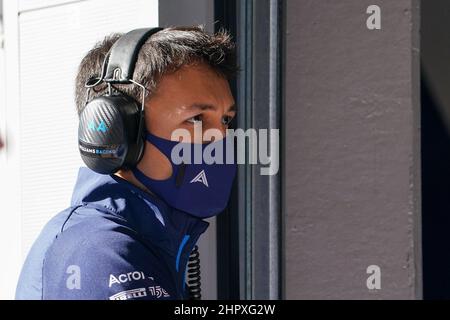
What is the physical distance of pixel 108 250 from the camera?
7.20ft

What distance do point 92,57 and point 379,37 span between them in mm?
1838

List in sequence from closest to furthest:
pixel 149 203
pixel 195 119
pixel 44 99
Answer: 1. pixel 149 203
2. pixel 195 119
3. pixel 44 99

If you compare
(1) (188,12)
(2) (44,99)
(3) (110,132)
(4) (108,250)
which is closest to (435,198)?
(1) (188,12)

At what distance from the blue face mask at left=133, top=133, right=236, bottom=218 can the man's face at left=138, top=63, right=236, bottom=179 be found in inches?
0.7

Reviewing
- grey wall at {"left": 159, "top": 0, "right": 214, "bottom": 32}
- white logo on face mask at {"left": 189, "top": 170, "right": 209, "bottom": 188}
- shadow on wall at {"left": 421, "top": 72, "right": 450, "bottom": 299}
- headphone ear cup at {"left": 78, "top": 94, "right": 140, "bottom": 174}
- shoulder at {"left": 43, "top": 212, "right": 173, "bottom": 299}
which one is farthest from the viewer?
shadow on wall at {"left": 421, "top": 72, "right": 450, "bottom": 299}

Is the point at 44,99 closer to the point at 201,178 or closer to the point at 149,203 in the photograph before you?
the point at 201,178

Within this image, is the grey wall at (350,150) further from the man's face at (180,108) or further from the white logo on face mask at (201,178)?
the man's face at (180,108)

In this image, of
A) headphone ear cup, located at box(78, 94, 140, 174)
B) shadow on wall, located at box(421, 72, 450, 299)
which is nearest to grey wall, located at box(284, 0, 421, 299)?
shadow on wall, located at box(421, 72, 450, 299)

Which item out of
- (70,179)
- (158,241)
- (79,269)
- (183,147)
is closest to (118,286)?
(79,269)

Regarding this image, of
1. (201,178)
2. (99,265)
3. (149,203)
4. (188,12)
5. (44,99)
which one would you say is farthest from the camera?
(44,99)

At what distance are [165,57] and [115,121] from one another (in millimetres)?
212

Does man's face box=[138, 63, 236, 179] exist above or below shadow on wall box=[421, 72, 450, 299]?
above

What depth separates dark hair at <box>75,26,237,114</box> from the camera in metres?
2.56

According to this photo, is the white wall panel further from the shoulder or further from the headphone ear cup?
the shoulder
